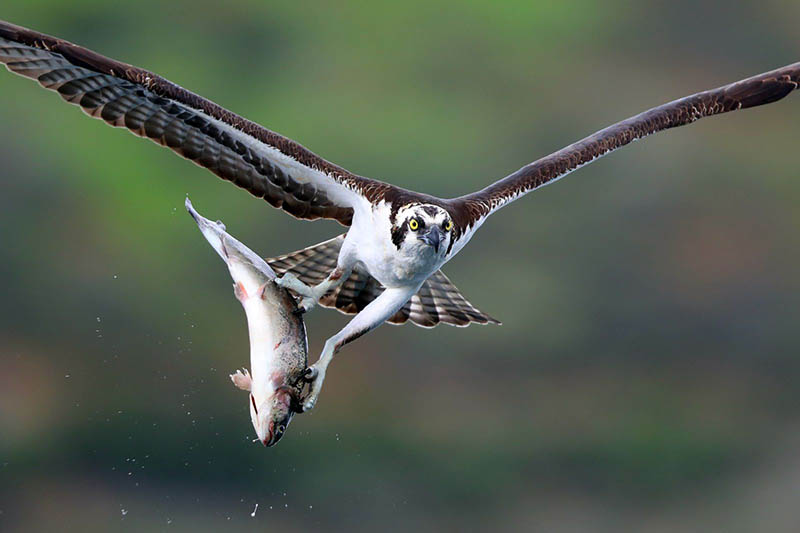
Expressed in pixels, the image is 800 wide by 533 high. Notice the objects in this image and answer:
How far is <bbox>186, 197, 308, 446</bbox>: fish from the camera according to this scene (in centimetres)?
1020

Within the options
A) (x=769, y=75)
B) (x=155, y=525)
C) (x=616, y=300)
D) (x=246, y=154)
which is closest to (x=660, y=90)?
(x=616, y=300)

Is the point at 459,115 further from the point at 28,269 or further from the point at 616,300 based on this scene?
the point at 28,269

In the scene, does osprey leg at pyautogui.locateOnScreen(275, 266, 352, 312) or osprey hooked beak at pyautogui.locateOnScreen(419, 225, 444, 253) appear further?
osprey leg at pyautogui.locateOnScreen(275, 266, 352, 312)

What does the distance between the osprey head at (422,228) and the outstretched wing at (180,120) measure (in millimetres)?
562

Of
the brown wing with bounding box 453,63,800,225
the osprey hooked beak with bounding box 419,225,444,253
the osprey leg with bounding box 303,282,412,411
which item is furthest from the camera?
the brown wing with bounding box 453,63,800,225

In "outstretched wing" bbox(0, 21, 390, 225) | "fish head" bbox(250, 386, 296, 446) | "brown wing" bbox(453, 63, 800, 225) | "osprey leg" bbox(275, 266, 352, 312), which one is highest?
"brown wing" bbox(453, 63, 800, 225)

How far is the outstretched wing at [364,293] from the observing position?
12.8 metres

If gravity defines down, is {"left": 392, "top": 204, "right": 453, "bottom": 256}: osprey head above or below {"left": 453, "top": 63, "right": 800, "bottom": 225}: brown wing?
below

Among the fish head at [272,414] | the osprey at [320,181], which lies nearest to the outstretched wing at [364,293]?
the osprey at [320,181]

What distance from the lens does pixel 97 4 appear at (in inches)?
1341

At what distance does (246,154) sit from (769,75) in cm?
486

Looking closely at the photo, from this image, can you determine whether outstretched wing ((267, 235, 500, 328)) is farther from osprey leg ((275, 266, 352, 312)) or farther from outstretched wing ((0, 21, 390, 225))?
outstretched wing ((0, 21, 390, 225))

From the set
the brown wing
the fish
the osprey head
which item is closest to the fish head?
the fish

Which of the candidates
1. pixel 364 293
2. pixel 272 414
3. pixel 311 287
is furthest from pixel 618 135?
pixel 272 414
